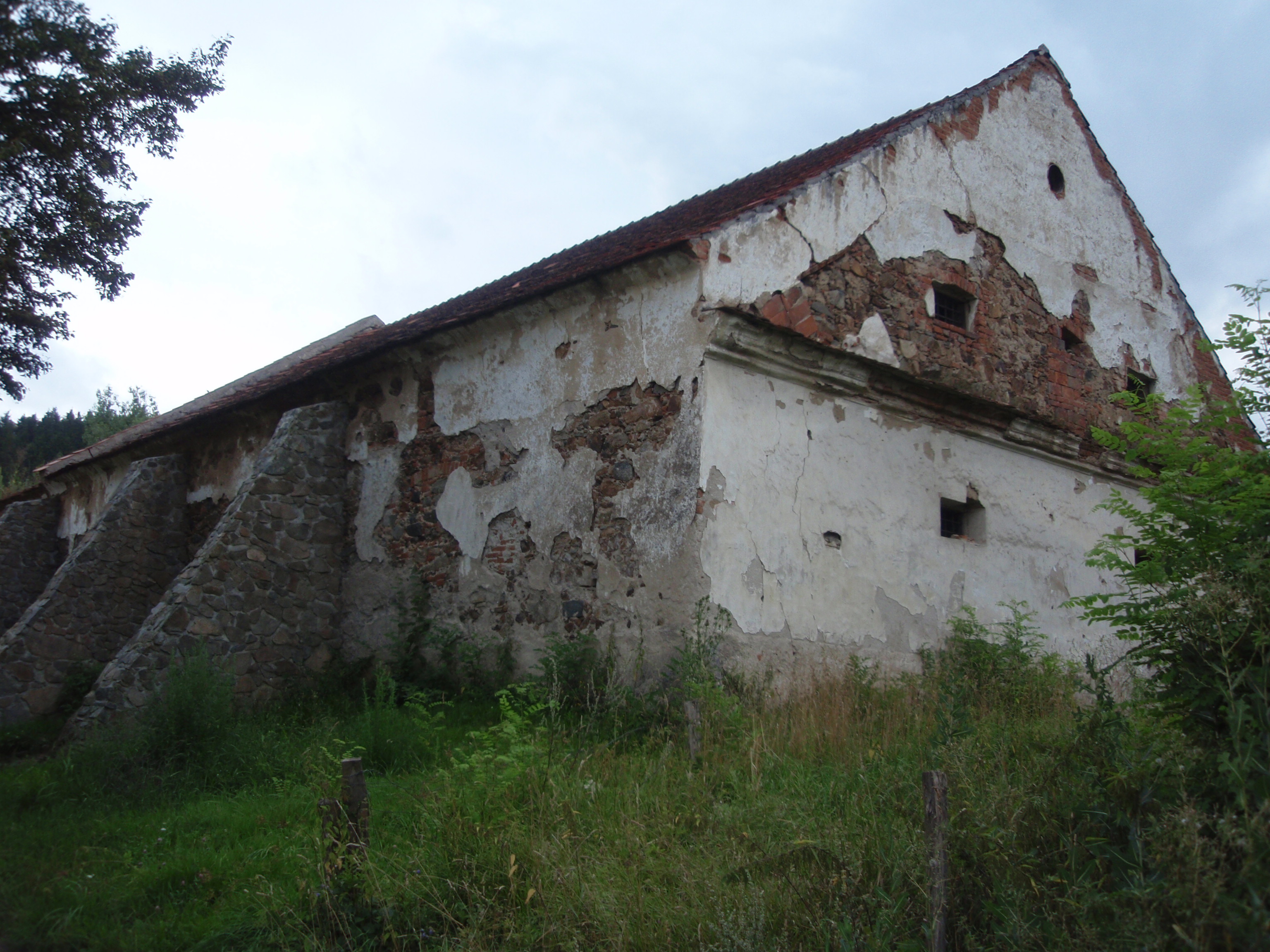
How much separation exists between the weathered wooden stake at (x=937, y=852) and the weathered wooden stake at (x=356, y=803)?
2.42 m

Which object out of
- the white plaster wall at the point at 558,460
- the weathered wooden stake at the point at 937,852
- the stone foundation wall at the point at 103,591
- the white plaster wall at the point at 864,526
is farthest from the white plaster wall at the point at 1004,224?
the stone foundation wall at the point at 103,591

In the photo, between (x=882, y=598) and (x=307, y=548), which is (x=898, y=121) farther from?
(x=307, y=548)

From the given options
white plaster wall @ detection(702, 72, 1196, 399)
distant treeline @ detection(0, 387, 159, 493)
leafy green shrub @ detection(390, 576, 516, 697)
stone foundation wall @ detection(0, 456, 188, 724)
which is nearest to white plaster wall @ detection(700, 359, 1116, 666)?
white plaster wall @ detection(702, 72, 1196, 399)

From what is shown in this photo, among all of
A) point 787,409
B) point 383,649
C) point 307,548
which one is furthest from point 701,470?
point 307,548

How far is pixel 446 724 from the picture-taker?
709 cm

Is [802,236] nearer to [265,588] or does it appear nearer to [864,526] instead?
[864,526]

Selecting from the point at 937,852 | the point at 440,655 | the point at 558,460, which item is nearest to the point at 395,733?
the point at 440,655

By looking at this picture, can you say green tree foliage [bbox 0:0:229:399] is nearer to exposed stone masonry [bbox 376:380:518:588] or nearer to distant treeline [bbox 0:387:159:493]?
exposed stone masonry [bbox 376:380:518:588]

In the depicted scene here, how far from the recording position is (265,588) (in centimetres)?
878

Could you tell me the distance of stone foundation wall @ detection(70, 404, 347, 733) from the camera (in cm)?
747

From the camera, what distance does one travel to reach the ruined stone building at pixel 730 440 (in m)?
7.03

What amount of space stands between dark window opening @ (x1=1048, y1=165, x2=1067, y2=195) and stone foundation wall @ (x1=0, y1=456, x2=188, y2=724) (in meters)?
11.4

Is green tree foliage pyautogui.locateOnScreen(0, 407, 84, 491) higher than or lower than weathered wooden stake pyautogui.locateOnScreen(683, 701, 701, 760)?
higher

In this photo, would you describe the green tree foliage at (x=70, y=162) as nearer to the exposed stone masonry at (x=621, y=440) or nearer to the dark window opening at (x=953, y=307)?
the exposed stone masonry at (x=621, y=440)
